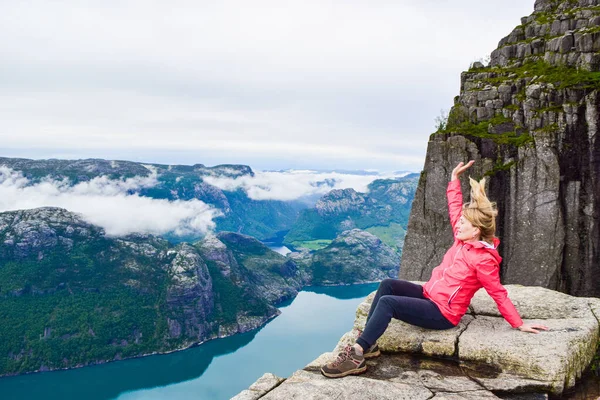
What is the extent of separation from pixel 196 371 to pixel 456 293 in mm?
163205

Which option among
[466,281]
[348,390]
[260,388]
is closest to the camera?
[348,390]

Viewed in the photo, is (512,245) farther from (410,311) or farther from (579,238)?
(410,311)

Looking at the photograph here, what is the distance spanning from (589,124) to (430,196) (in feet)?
31.0

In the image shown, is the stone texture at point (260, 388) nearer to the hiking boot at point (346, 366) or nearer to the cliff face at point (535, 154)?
the hiking boot at point (346, 366)

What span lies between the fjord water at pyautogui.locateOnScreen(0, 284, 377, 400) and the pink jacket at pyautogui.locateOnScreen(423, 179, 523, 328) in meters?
130

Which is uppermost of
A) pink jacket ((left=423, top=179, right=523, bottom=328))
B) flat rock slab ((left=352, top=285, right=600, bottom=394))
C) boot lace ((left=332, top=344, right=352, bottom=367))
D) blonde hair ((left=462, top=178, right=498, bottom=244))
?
blonde hair ((left=462, top=178, right=498, bottom=244))

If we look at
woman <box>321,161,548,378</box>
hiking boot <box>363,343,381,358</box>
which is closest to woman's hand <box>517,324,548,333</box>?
woman <box>321,161,548,378</box>

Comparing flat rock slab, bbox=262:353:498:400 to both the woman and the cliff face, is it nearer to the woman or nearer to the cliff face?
the woman

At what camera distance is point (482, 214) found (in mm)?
7871

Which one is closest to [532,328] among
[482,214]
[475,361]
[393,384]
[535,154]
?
[475,361]

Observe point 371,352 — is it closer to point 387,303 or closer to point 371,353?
point 371,353

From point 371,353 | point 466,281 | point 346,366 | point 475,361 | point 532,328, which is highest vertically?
point 466,281

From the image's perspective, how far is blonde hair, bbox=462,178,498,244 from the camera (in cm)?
784

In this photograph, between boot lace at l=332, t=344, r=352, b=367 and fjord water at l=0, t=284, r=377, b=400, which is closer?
boot lace at l=332, t=344, r=352, b=367
